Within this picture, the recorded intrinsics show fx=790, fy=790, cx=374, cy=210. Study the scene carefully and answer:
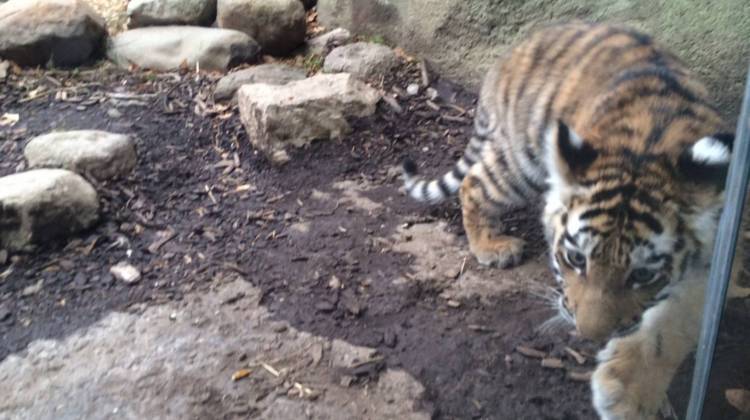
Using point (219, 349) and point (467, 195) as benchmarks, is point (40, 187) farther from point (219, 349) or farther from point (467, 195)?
point (467, 195)

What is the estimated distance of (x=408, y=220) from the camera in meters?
4.69

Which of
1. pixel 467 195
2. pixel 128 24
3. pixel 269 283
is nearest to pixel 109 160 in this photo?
pixel 269 283

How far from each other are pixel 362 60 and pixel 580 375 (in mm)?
3647

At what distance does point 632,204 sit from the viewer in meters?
2.88

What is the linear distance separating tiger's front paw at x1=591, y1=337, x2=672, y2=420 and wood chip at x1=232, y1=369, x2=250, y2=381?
1.45 meters

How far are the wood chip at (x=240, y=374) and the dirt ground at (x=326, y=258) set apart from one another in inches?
5.6

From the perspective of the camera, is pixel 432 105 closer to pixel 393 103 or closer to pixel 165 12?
pixel 393 103

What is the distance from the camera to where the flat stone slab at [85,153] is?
186 inches

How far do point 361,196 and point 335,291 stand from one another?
105 cm

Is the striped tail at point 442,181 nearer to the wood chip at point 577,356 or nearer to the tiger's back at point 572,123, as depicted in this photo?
the tiger's back at point 572,123

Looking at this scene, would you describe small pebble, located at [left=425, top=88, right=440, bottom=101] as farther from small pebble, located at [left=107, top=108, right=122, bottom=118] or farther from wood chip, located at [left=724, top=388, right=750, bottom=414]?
wood chip, located at [left=724, top=388, right=750, bottom=414]

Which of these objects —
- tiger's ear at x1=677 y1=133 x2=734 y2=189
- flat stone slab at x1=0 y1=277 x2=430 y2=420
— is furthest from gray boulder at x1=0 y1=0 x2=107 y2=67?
tiger's ear at x1=677 y1=133 x2=734 y2=189

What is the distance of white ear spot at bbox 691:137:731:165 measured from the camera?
235cm

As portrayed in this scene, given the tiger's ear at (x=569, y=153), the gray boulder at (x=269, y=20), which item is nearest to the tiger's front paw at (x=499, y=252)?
the tiger's ear at (x=569, y=153)
